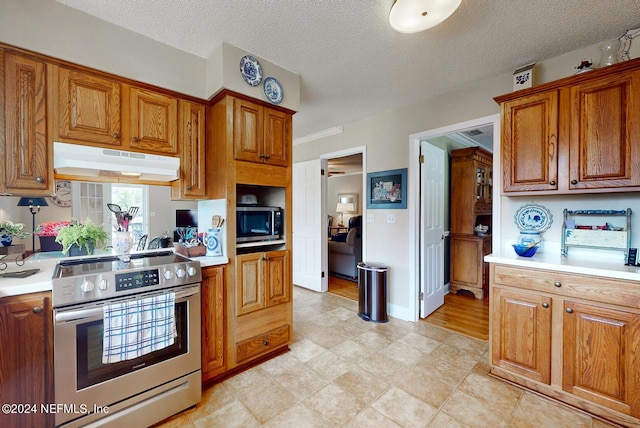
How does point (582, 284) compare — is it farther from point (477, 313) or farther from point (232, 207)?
point (232, 207)

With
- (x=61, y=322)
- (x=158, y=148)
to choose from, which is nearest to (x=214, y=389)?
(x=61, y=322)

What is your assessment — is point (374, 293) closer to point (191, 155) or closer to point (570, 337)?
point (570, 337)

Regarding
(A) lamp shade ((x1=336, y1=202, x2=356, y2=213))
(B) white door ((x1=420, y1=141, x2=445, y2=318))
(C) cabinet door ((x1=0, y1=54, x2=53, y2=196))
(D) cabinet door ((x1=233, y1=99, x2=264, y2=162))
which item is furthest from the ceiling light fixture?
(A) lamp shade ((x1=336, y1=202, x2=356, y2=213))

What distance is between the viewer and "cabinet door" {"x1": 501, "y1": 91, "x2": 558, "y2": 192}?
1.97 m

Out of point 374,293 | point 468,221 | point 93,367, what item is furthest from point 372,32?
point 468,221

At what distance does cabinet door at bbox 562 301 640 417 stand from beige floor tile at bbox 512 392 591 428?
0.13 m

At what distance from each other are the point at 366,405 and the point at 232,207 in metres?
1.69

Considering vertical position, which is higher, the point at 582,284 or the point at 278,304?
the point at 582,284

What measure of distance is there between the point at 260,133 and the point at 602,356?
2.78 metres

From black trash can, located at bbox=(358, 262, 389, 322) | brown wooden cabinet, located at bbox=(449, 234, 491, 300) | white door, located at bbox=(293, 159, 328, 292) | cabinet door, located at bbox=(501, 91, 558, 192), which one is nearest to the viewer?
cabinet door, located at bbox=(501, 91, 558, 192)

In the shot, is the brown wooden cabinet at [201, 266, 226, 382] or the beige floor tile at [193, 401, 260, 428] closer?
the beige floor tile at [193, 401, 260, 428]

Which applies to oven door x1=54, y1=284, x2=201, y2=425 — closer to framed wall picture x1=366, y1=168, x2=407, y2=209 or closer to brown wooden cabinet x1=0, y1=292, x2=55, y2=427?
brown wooden cabinet x1=0, y1=292, x2=55, y2=427

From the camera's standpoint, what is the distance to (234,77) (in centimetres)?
205

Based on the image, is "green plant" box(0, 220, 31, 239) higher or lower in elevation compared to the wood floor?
higher
